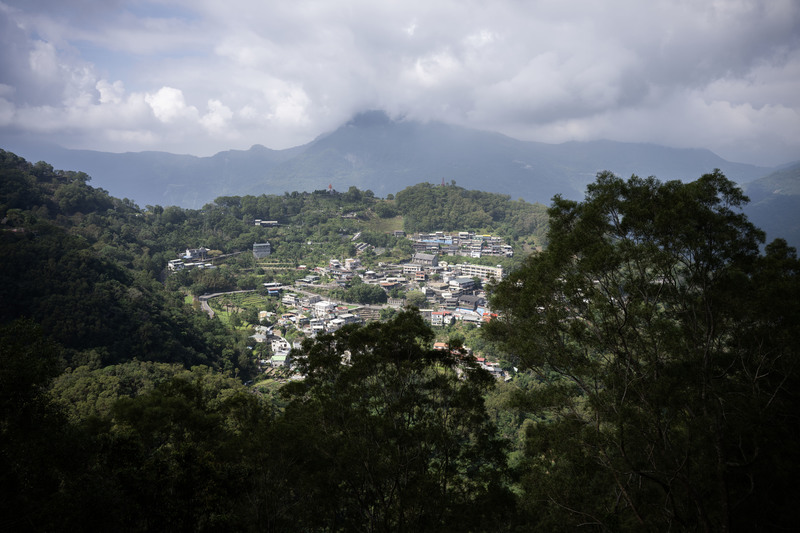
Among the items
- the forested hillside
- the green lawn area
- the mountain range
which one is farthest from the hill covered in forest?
the forested hillside

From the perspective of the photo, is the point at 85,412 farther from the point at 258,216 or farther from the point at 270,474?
the point at 258,216

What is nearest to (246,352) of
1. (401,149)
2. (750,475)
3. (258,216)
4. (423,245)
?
(750,475)

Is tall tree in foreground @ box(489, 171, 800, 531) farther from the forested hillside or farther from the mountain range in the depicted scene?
the mountain range

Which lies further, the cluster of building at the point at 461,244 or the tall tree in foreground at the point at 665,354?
the cluster of building at the point at 461,244

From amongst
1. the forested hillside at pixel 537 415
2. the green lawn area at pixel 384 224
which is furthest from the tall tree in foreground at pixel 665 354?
the green lawn area at pixel 384 224

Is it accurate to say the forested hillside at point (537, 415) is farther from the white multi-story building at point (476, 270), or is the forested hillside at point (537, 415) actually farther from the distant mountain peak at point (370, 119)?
the distant mountain peak at point (370, 119)

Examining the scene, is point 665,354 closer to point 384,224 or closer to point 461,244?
point 461,244

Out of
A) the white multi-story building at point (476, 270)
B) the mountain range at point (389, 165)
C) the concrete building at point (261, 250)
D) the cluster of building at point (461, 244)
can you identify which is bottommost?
the white multi-story building at point (476, 270)
